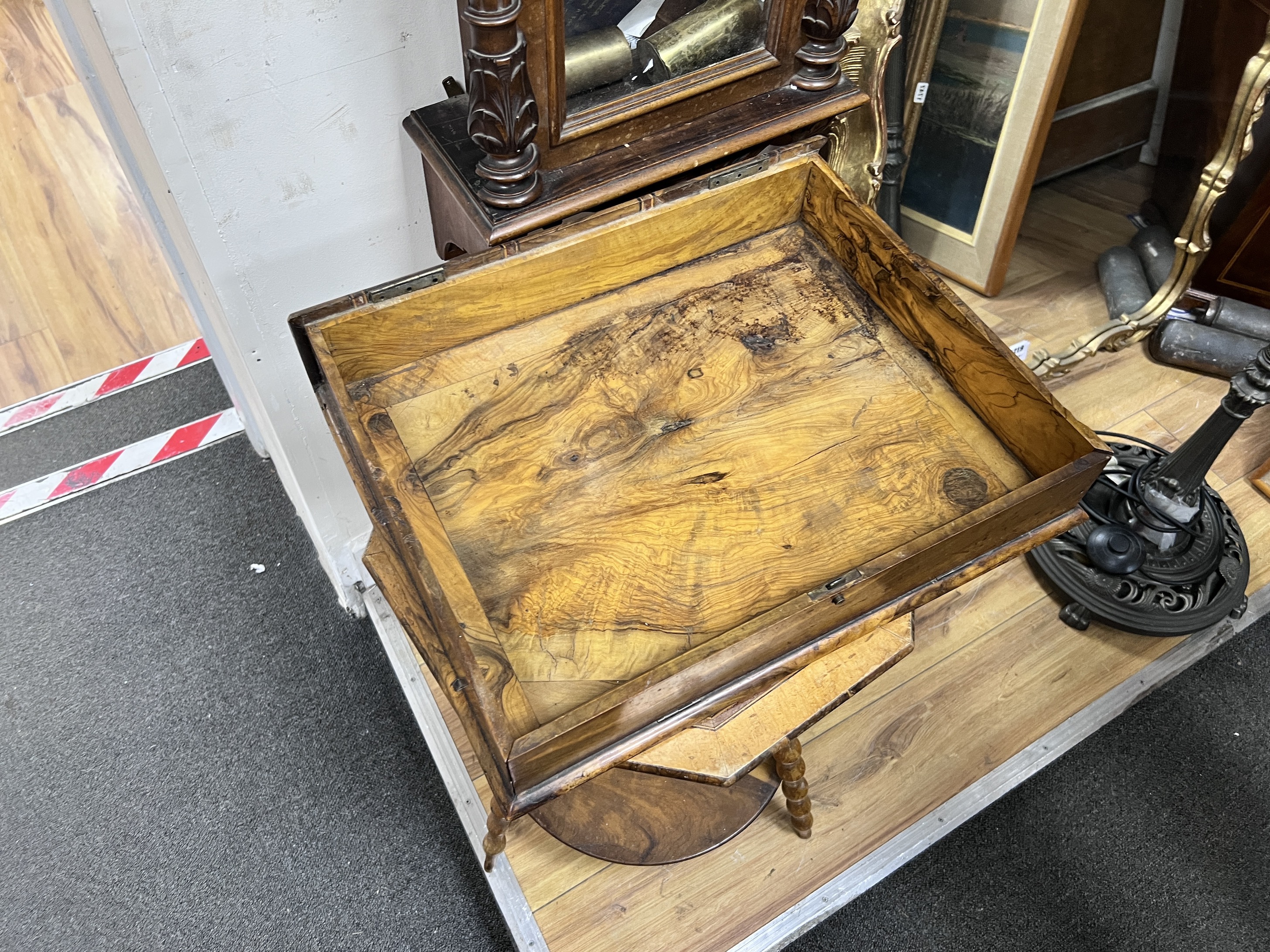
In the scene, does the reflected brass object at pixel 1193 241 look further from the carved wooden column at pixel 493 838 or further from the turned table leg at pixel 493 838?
the carved wooden column at pixel 493 838

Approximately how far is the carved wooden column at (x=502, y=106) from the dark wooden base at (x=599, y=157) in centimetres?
2

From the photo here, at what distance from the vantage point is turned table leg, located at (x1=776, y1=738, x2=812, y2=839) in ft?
3.98

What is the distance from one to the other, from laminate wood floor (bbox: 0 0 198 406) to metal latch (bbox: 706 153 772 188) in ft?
5.20

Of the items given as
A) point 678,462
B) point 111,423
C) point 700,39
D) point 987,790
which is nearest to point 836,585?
point 678,462

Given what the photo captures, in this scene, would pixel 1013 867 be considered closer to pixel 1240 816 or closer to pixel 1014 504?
pixel 1240 816

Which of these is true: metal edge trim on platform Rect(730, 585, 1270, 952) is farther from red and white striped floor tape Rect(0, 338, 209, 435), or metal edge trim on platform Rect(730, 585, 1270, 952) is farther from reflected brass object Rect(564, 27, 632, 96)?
red and white striped floor tape Rect(0, 338, 209, 435)

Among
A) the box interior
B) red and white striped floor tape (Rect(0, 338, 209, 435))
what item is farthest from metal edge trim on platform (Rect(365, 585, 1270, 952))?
red and white striped floor tape (Rect(0, 338, 209, 435))

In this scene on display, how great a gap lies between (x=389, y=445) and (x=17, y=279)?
1.89 meters

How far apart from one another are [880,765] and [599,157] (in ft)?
3.42

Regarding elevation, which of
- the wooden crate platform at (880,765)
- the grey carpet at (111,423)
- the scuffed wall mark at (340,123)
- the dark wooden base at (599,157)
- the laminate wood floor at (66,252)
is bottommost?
the wooden crate platform at (880,765)

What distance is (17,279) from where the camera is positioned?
221 centimetres

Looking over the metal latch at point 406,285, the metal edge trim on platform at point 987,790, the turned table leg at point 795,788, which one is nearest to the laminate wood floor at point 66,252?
the metal latch at point 406,285

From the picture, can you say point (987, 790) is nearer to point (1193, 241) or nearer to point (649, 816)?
point (649, 816)

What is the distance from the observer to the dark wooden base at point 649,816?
4.19 feet
